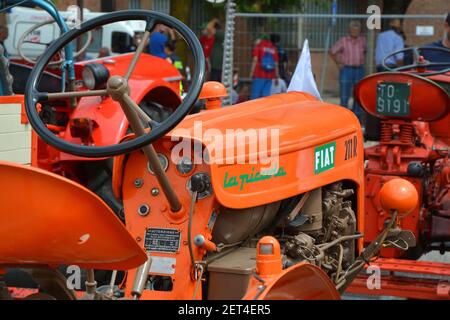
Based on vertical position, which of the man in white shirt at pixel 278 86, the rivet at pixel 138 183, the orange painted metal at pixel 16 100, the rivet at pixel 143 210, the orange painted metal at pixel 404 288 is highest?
the orange painted metal at pixel 16 100

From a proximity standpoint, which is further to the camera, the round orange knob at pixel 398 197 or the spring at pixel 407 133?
the spring at pixel 407 133

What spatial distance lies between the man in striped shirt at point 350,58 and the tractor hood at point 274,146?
24.1 feet

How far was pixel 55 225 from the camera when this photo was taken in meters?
2.74

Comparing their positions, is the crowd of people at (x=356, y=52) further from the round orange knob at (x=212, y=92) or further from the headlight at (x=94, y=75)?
the round orange knob at (x=212, y=92)

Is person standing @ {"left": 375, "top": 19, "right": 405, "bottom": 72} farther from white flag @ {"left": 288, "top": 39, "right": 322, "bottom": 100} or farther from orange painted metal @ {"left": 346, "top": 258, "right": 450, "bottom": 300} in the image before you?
white flag @ {"left": 288, "top": 39, "right": 322, "bottom": 100}

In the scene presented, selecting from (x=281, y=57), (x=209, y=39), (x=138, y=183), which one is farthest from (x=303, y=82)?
(x=209, y=39)

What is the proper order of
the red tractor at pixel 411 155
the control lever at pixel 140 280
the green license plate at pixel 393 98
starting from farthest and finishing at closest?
the green license plate at pixel 393 98, the red tractor at pixel 411 155, the control lever at pixel 140 280

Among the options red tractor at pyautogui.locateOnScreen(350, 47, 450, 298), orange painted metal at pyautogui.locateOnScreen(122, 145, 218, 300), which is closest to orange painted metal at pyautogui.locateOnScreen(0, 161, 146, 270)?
orange painted metal at pyautogui.locateOnScreen(122, 145, 218, 300)

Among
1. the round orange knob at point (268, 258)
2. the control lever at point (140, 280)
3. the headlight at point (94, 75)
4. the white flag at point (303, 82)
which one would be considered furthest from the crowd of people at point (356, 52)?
the round orange knob at point (268, 258)

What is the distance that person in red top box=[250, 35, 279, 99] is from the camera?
11695mm

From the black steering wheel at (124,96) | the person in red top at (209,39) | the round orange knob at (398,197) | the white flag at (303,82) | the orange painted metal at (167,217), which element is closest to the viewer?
the black steering wheel at (124,96)

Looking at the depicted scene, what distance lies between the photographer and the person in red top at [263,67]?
38.4ft

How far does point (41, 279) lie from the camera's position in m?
3.11
